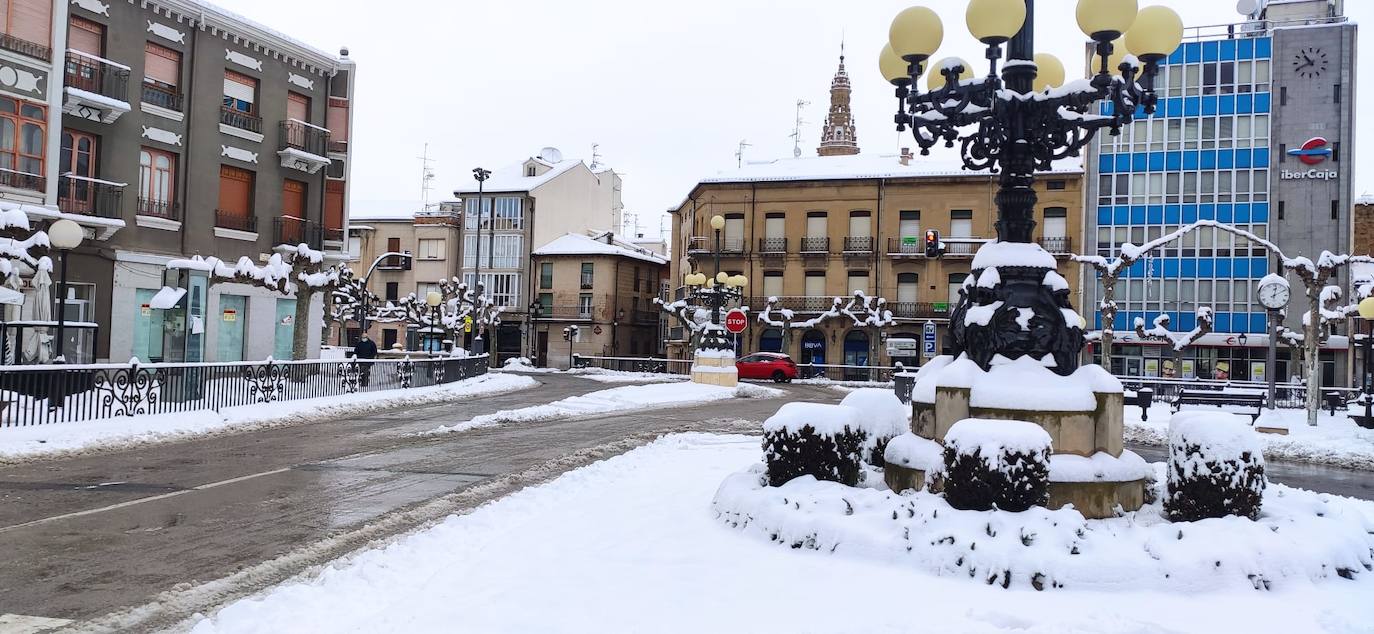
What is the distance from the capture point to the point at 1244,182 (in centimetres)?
4472

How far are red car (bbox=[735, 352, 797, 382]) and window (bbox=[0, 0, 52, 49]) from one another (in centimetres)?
A: 2751

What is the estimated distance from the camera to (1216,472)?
6.62 meters

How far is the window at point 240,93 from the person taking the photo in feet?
91.6

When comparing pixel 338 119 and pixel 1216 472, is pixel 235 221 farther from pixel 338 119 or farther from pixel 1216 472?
pixel 1216 472

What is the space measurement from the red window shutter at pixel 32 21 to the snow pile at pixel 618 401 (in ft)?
44.8

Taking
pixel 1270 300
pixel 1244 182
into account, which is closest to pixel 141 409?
pixel 1270 300

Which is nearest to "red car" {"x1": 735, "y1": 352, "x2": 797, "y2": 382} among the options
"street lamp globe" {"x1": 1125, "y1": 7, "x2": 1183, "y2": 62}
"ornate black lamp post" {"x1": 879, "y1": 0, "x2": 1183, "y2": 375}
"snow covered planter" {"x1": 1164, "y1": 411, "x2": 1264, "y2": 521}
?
"ornate black lamp post" {"x1": 879, "y1": 0, "x2": 1183, "y2": 375}

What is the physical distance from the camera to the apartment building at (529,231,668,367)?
59438 millimetres

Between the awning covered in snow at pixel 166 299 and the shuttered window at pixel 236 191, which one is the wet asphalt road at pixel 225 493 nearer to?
the awning covered in snow at pixel 166 299

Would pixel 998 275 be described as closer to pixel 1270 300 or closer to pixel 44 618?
pixel 44 618

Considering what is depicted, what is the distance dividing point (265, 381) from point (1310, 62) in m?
45.4

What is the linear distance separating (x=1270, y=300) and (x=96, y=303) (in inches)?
1070

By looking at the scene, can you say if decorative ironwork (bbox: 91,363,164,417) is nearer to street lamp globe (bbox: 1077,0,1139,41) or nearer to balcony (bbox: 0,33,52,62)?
balcony (bbox: 0,33,52,62)

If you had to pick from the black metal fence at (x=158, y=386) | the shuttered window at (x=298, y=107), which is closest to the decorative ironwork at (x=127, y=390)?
the black metal fence at (x=158, y=386)
